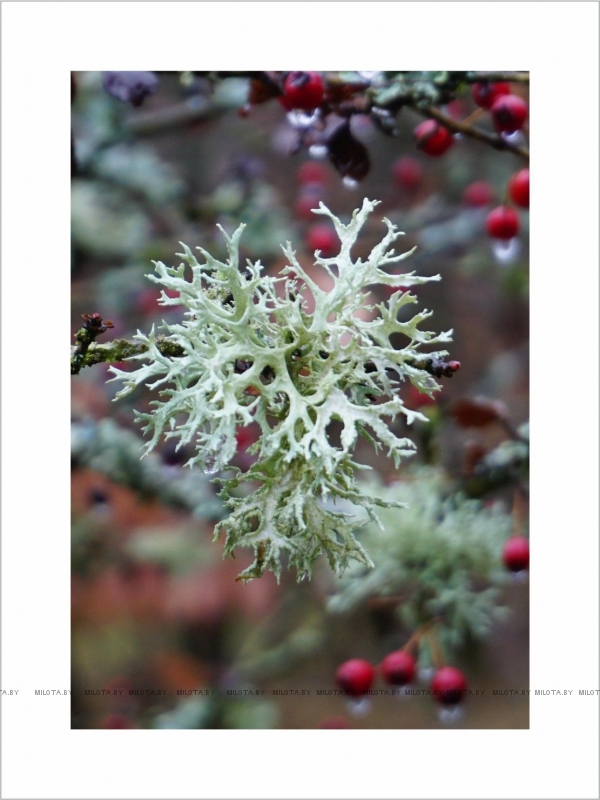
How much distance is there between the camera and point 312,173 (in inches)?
60.8

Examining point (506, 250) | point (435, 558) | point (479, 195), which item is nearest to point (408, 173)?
point (479, 195)

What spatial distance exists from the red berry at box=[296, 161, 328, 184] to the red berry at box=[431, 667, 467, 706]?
93 centimetres

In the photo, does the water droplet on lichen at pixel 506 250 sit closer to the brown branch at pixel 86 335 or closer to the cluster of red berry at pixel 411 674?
the cluster of red berry at pixel 411 674

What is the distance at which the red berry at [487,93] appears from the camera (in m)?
1.09

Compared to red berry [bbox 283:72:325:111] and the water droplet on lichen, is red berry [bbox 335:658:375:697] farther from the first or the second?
red berry [bbox 283:72:325:111]

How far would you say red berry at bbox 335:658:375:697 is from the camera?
116 centimetres

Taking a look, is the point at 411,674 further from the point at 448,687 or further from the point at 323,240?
the point at 323,240

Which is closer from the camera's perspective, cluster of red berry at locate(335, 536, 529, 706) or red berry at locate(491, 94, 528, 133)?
red berry at locate(491, 94, 528, 133)

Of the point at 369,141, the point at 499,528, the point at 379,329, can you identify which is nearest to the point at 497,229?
the point at 369,141

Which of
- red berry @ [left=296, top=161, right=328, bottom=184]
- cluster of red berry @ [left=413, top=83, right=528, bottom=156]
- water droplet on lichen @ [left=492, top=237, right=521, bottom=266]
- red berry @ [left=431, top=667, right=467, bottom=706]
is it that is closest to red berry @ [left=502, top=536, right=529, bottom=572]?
red berry @ [left=431, top=667, right=467, bottom=706]

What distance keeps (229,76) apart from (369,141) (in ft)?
1.19

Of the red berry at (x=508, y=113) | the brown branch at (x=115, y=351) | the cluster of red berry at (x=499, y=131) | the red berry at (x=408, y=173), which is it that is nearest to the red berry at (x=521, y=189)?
the cluster of red berry at (x=499, y=131)

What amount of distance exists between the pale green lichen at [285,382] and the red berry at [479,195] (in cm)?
82

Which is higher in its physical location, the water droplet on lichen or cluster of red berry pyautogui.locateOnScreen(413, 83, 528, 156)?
cluster of red berry pyautogui.locateOnScreen(413, 83, 528, 156)
